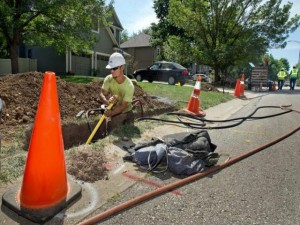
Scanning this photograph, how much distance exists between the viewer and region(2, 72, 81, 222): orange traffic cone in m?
2.81

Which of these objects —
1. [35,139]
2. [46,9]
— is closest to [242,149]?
[35,139]

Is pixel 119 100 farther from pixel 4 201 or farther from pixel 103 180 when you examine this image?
pixel 4 201

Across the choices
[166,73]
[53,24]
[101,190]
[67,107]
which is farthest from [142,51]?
[101,190]

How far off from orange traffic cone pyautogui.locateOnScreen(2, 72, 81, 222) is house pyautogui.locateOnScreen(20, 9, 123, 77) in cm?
1961

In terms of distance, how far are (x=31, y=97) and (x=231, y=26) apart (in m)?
22.6

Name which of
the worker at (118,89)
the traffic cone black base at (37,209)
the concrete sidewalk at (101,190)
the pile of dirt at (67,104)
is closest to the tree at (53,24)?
the pile of dirt at (67,104)

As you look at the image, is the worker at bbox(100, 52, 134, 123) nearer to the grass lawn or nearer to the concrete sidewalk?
the concrete sidewalk

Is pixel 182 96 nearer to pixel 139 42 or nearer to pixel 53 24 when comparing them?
pixel 53 24

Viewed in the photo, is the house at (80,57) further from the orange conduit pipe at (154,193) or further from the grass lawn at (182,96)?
the orange conduit pipe at (154,193)

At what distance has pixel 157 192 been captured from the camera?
131 inches

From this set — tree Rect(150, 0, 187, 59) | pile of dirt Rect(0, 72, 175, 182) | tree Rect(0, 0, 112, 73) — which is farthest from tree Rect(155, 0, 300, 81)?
pile of dirt Rect(0, 72, 175, 182)

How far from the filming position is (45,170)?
2.86m

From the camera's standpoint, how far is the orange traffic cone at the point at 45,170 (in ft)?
9.21

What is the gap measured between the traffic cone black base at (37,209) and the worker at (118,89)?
245 centimetres
